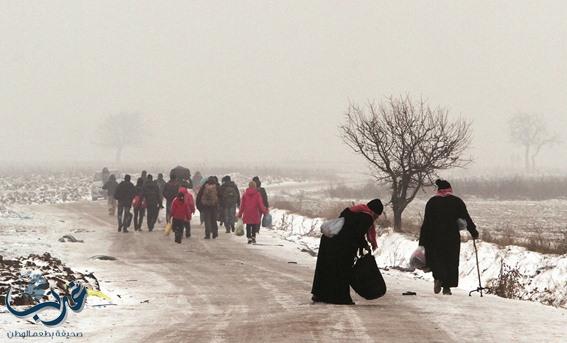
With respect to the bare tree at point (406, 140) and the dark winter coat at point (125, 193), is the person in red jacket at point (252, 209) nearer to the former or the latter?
the bare tree at point (406, 140)

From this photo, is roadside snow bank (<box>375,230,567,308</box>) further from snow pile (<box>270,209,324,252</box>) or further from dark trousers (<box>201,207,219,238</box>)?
dark trousers (<box>201,207,219,238</box>)

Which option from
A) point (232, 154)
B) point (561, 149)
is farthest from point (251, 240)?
point (561, 149)

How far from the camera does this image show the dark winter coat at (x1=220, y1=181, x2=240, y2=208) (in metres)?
23.8

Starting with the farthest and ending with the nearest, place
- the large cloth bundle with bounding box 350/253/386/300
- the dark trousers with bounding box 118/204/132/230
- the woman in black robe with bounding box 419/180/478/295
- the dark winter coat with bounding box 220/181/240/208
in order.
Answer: the dark trousers with bounding box 118/204/132/230, the dark winter coat with bounding box 220/181/240/208, the woman in black robe with bounding box 419/180/478/295, the large cloth bundle with bounding box 350/253/386/300

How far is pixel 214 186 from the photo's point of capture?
22.8m

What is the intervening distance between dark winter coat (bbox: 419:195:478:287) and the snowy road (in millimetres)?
380

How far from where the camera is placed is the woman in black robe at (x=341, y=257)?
33.1ft

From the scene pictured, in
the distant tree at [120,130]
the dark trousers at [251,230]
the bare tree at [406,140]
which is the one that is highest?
the distant tree at [120,130]

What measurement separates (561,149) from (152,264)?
631 ft

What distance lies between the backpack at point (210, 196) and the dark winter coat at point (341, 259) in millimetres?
12230

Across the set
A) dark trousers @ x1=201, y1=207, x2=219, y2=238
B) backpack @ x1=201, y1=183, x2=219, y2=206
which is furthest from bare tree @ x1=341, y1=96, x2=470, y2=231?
dark trousers @ x1=201, y1=207, x2=219, y2=238

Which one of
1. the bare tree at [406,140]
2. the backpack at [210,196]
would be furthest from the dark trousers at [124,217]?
the bare tree at [406,140]

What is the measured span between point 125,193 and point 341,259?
15695mm

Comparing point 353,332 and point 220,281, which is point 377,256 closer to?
point 220,281
